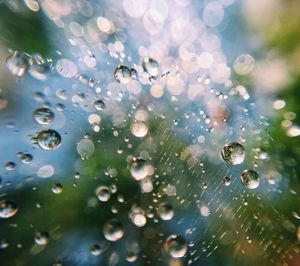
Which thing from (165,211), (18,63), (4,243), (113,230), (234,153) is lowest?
(4,243)

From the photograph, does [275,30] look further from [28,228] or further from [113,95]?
[28,228]

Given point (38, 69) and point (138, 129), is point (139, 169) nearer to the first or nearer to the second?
point (138, 129)

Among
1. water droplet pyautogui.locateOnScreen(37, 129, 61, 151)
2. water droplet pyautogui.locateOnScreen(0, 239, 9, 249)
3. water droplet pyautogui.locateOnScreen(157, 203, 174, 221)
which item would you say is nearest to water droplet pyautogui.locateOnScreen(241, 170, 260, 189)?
water droplet pyautogui.locateOnScreen(157, 203, 174, 221)

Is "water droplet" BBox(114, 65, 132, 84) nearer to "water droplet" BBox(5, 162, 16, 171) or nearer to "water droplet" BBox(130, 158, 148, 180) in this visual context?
"water droplet" BBox(130, 158, 148, 180)

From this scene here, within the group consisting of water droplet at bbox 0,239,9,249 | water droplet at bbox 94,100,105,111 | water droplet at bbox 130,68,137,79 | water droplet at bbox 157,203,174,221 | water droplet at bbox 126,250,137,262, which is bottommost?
water droplet at bbox 0,239,9,249

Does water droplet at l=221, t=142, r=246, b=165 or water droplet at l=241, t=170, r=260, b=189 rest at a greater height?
water droplet at l=221, t=142, r=246, b=165

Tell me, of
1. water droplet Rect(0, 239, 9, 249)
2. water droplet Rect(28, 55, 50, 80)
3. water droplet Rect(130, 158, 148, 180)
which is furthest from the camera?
water droplet Rect(130, 158, 148, 180)

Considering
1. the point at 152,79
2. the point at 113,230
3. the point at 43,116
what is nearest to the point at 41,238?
the point at 113,230
